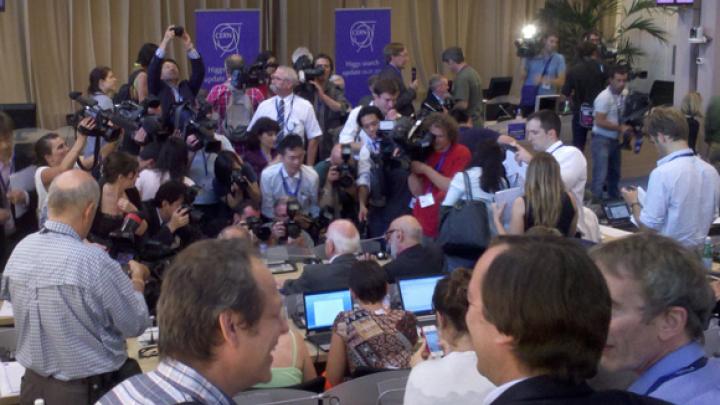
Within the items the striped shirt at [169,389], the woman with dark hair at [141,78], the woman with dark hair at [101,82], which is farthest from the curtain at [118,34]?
the striped shirt at [169,389]

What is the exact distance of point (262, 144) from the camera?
689 cm

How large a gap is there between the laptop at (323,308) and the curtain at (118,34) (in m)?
8.61

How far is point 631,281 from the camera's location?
209cm

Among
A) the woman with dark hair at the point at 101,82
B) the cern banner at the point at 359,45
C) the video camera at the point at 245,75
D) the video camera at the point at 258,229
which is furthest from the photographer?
the cern banner at the point at 359,45

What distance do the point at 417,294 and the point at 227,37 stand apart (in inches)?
231

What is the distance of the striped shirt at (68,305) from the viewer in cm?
327

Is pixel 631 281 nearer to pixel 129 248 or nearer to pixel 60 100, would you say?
pixel 129 248

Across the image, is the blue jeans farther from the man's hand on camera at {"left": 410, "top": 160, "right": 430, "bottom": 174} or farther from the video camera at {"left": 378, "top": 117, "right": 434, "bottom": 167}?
the man's hand on camera at {"left": 410, "top": 160, "right": 430, "bottom": 174}

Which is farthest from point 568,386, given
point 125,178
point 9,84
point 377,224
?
point 9,84

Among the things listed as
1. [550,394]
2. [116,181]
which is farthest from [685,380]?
[116,181]

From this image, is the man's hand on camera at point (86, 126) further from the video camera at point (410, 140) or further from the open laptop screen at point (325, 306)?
the open laptop screen at point (325, 306)

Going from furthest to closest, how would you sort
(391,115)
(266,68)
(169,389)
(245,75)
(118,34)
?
(118,34) → (266,68) → (245,75) → (391,115) → (169,389)

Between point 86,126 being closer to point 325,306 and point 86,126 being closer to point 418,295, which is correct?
point 325,306

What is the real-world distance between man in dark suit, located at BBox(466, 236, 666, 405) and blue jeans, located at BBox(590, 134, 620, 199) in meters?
8.00
